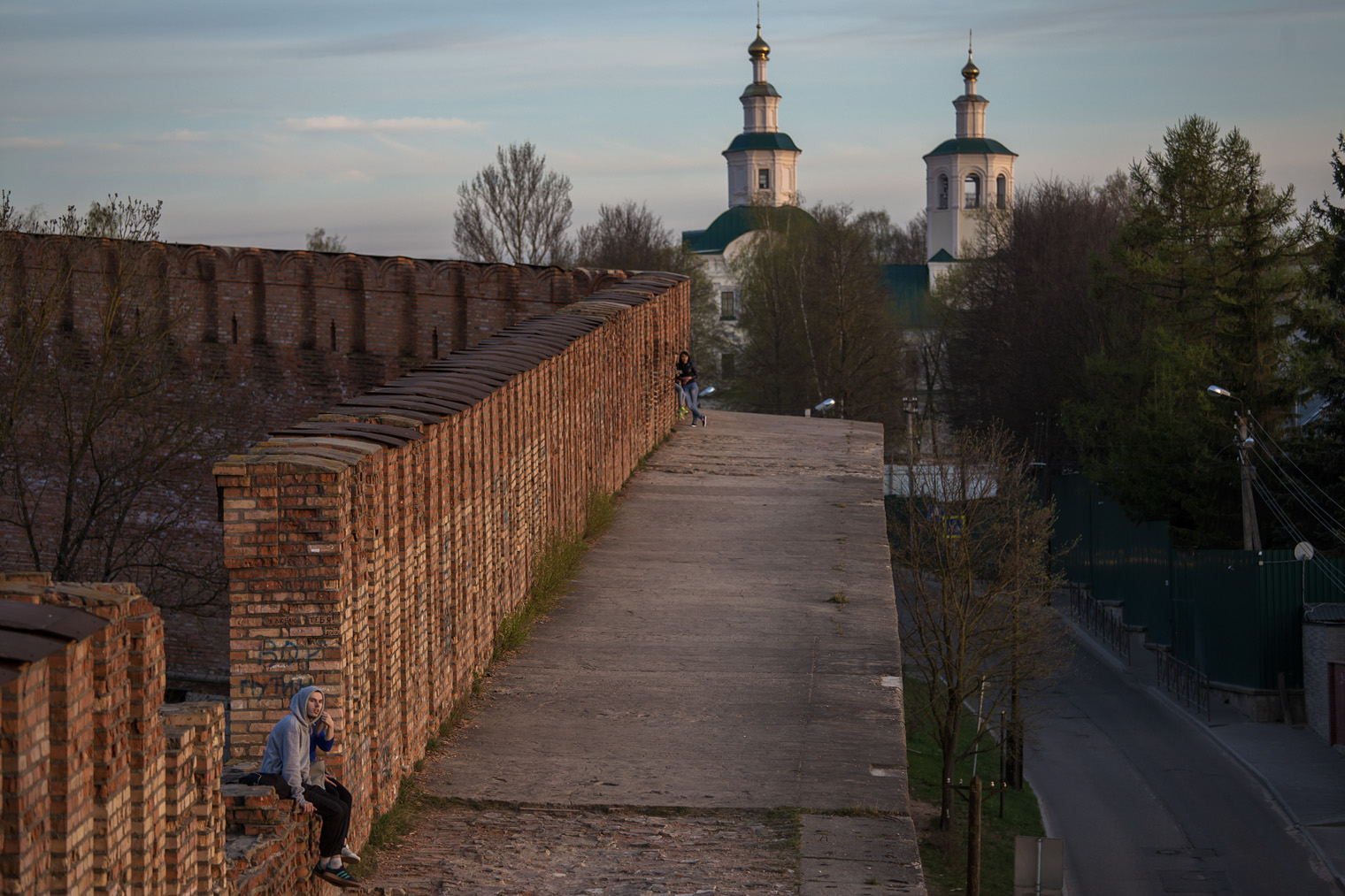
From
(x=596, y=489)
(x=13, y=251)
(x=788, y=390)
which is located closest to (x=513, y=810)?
(x=596, y=489)

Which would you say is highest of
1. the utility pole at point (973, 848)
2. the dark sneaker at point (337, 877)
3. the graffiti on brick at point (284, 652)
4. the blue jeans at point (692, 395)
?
the blue jeans at point (692, 395)

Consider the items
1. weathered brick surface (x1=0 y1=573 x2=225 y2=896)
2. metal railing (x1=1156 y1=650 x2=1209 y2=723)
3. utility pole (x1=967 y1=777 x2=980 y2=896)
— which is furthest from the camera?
metal railing (x1=1156 y1=650 x2=1209 y2=723)

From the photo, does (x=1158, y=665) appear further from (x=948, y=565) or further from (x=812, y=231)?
(x=812, y=231)

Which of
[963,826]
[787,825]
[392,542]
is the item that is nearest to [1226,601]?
[963,826]

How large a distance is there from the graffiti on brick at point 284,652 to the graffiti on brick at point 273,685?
8cm

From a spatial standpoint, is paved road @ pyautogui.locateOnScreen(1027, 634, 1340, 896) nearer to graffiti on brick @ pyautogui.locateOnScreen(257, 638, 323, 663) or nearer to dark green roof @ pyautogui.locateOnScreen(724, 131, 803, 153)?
graffiti on brick @ pyautogui.locateOnScreen(257, 638, 323, 663)

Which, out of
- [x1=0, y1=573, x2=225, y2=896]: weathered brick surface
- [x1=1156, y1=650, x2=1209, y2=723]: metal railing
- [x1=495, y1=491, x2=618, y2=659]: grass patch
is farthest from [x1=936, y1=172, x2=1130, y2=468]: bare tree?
[x1=0, y1=573, x2=225, y2=896]: weathered brick surface

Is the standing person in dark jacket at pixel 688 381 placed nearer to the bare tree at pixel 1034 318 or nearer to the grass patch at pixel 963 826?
the grass patch at pixel 963 826

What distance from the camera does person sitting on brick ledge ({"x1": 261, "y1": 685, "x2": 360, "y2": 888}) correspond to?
573cm

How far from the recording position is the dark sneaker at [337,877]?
586 centimetres

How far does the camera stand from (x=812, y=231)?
57.8m

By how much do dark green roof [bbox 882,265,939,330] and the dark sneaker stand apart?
58644 mm

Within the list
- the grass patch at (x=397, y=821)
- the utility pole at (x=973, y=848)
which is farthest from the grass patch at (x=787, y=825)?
the utility pole at (x=973, y=848)

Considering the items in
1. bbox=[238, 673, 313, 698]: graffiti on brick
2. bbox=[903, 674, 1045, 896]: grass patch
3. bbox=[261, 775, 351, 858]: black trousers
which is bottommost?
bbox=[903, 674, 1045, 896]: grass patch
